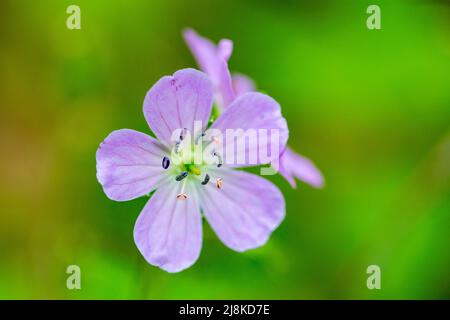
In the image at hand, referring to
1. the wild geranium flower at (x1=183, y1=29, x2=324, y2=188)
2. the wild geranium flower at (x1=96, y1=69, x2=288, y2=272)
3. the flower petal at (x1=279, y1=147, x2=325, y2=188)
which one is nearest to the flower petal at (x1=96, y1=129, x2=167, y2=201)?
the wild geranium flower at (x1=96, y1=69, x2=288, y2=272)

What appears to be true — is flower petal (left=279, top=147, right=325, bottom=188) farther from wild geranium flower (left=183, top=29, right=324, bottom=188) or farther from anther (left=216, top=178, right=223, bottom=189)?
anther (left=216, top=178, right=223, bottom=189)

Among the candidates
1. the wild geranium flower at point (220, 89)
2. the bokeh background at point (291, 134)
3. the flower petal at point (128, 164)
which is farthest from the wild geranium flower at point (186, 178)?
the bokeh background at point (291, 134)

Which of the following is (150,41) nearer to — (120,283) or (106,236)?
(106,236)

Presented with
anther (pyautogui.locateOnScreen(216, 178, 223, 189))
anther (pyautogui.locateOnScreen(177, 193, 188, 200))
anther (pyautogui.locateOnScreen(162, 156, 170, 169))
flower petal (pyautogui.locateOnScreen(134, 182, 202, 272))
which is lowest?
flower petal (pyautogui.locateOnScreen(134, 182, 202, 272))

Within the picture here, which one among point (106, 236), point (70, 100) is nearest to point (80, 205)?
point (106, 236)

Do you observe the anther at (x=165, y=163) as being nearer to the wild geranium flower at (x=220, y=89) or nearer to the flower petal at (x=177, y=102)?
the flower petal at (x=177, y=102)

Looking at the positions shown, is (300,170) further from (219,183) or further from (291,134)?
(291,134)

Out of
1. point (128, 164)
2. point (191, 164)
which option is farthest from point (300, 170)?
point (128, 164)
